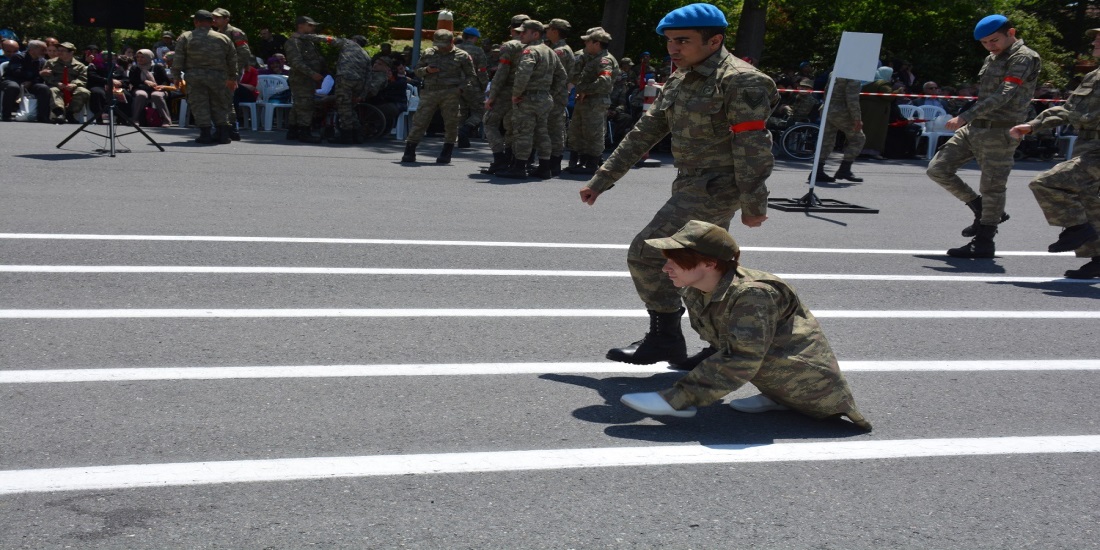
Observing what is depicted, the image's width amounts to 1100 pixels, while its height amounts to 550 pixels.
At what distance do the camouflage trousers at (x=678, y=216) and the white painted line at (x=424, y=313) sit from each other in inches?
53.9

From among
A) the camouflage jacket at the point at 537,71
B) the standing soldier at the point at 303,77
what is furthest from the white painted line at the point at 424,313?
the standing soldier at the point at 303,77

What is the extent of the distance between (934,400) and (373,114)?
14466mm

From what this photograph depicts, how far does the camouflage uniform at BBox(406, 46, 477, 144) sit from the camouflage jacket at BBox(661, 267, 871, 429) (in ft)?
35.2

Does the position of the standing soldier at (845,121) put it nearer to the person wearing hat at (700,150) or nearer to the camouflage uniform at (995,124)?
the camouflage uniform at (995,124)

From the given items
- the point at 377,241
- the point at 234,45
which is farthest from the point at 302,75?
the point at 377,241

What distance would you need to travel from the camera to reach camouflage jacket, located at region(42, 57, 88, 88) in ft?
61.5

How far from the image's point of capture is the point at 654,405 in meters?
5.05

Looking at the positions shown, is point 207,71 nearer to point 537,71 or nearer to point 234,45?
point 234,45

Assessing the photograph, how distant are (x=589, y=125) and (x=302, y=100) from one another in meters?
5.06

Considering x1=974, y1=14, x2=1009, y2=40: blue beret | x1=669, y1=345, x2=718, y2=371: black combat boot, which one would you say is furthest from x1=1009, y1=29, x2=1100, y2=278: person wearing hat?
x1=669, y1=345, x2=718, y2=371: black combat boot

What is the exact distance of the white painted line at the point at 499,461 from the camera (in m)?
4.09

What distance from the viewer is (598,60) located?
49.7ft

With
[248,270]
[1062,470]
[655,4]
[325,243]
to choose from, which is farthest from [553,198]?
[655,4]

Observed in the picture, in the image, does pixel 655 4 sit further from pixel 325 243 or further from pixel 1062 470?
pixel 1062 470
